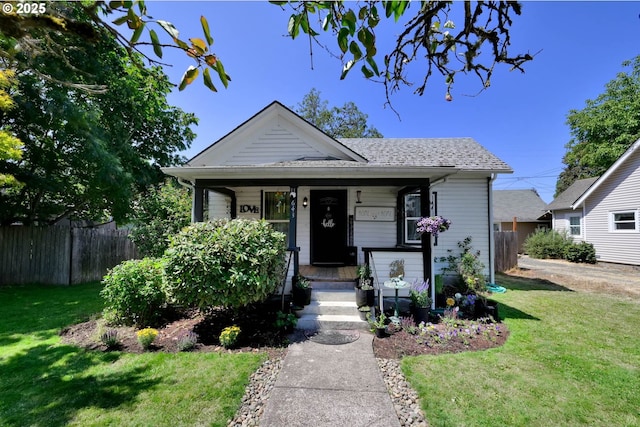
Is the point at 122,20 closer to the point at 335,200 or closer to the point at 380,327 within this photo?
the point at 380,327

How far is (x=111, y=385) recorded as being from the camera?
342 cm

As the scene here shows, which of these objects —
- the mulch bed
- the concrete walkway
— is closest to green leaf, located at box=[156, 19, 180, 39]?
the concrete walkway

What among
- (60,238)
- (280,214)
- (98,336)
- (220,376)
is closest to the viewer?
(220,376)

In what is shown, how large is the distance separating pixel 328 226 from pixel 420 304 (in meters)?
3.92

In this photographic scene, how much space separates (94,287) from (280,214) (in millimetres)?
6464

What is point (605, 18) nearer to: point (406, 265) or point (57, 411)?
point (406, 265)

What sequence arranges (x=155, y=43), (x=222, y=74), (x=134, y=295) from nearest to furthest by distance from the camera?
(x=155, y=43), (x=222, y=74), (x=134, y=295)

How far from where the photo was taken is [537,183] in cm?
4031

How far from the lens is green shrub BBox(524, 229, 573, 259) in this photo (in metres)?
15.8

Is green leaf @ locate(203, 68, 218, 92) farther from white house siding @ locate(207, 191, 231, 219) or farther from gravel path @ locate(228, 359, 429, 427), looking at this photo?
white house siding @ locate(207, 191, 231, 219)

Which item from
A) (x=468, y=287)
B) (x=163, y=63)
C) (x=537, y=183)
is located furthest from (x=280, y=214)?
(x=537, y=183)

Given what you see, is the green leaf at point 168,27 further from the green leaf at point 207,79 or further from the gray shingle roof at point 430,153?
the gray shingle roof at point 430,153

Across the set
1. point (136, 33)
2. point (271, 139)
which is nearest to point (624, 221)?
point (271, 139)

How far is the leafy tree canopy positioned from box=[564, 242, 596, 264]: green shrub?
57.1ft
